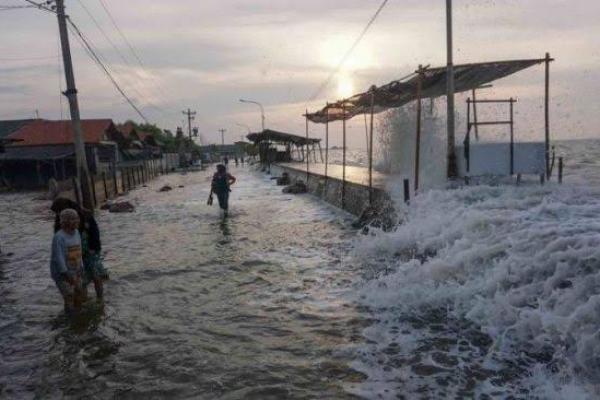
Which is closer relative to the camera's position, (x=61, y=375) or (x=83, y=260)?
(x=61, y=375)

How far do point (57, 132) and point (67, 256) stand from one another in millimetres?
37875

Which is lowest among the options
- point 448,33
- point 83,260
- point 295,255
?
point 295,255

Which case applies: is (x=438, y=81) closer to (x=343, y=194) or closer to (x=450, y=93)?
(x=450, y=93)

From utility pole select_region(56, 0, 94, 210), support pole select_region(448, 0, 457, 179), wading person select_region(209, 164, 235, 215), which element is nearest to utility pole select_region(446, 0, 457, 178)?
support pole select_region(448, 0, 457, 179)

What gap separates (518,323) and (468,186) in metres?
7.55

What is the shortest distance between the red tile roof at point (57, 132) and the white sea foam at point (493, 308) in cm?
3438

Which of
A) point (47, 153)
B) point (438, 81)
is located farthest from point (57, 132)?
point (438, 81)

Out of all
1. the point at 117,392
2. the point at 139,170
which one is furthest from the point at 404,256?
the point at 139,170

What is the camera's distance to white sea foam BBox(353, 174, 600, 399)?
4.91m

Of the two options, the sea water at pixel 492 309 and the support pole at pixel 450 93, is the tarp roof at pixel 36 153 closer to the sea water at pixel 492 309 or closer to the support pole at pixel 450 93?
the support pole at pixel 450 93

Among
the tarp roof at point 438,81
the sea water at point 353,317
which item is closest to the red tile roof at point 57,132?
the tarp roof at point 438,81

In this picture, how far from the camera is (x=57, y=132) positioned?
40.8 meters

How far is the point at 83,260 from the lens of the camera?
309 inches

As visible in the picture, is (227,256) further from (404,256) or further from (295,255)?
(404,256)
